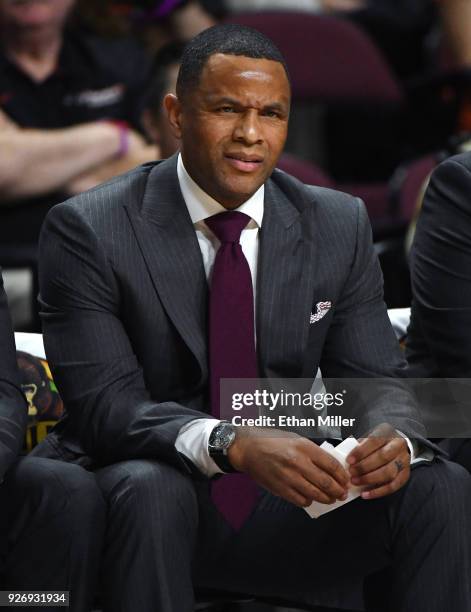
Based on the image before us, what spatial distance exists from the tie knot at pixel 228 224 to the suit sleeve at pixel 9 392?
0.33 metres

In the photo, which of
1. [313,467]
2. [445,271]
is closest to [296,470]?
[313,467]

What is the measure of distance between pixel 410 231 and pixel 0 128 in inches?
39.5

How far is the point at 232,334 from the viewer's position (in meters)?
2.13

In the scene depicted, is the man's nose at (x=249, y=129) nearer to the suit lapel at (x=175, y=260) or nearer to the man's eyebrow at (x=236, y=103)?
the man's eyebrow at (x=236, y=103)

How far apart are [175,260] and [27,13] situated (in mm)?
1533

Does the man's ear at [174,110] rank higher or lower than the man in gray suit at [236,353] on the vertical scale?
higher

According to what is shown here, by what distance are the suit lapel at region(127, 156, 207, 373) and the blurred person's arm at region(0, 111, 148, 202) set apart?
121cm

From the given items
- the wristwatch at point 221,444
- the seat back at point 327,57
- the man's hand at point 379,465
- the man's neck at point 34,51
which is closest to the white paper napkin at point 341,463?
the man's hand at point 379,465

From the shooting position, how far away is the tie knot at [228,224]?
217cm

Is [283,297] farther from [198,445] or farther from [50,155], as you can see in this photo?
[50,155]

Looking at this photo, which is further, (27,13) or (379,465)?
(27,13)

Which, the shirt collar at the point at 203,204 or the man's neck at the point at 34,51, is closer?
the shirt collar at the point at 203,204

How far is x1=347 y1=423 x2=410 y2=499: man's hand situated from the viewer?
197cm

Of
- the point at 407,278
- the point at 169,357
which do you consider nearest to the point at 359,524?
the point at 169,357
